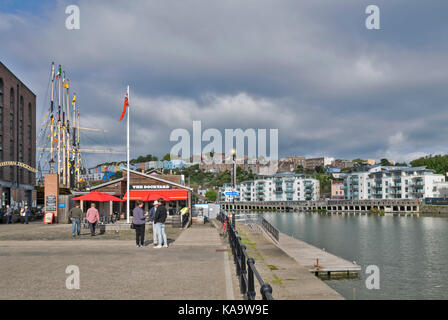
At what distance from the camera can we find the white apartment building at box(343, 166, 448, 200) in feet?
439

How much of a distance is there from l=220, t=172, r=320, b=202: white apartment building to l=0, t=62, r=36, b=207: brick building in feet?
358

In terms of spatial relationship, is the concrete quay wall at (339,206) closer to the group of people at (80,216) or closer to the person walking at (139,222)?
the group of people at (80,216)

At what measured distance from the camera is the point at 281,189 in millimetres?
180125

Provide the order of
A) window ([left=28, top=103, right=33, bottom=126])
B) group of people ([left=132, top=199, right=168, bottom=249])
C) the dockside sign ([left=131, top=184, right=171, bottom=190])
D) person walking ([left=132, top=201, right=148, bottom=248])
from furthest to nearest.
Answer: window ([left=28, top=103, right=33, bottom=126])
the dockside sign ([left=131, top=184, right=171, bottom=190])
person walking ([left=132, top=201, right=148, bottom=248])
group of people ([left=132, top=199, right=168, bottom=249])

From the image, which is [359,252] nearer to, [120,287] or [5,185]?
[120,287]

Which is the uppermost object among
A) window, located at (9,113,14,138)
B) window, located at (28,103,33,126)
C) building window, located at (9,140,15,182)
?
window, located at (28,103,33,126)

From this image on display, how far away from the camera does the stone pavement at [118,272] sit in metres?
8.84

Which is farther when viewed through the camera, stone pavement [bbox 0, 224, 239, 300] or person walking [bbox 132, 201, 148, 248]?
person walking [bbox 132, 201, 148, 248]

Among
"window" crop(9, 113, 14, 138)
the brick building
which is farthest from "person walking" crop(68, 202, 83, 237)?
"window" crop(9, 113, 14, 138)

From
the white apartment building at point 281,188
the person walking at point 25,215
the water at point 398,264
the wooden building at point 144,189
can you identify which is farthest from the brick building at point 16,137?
the white apartment building at point 281,188

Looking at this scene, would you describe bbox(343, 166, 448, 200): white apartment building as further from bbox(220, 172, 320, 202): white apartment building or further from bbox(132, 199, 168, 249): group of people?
bbox(132, 199, 168, 249): group of people
